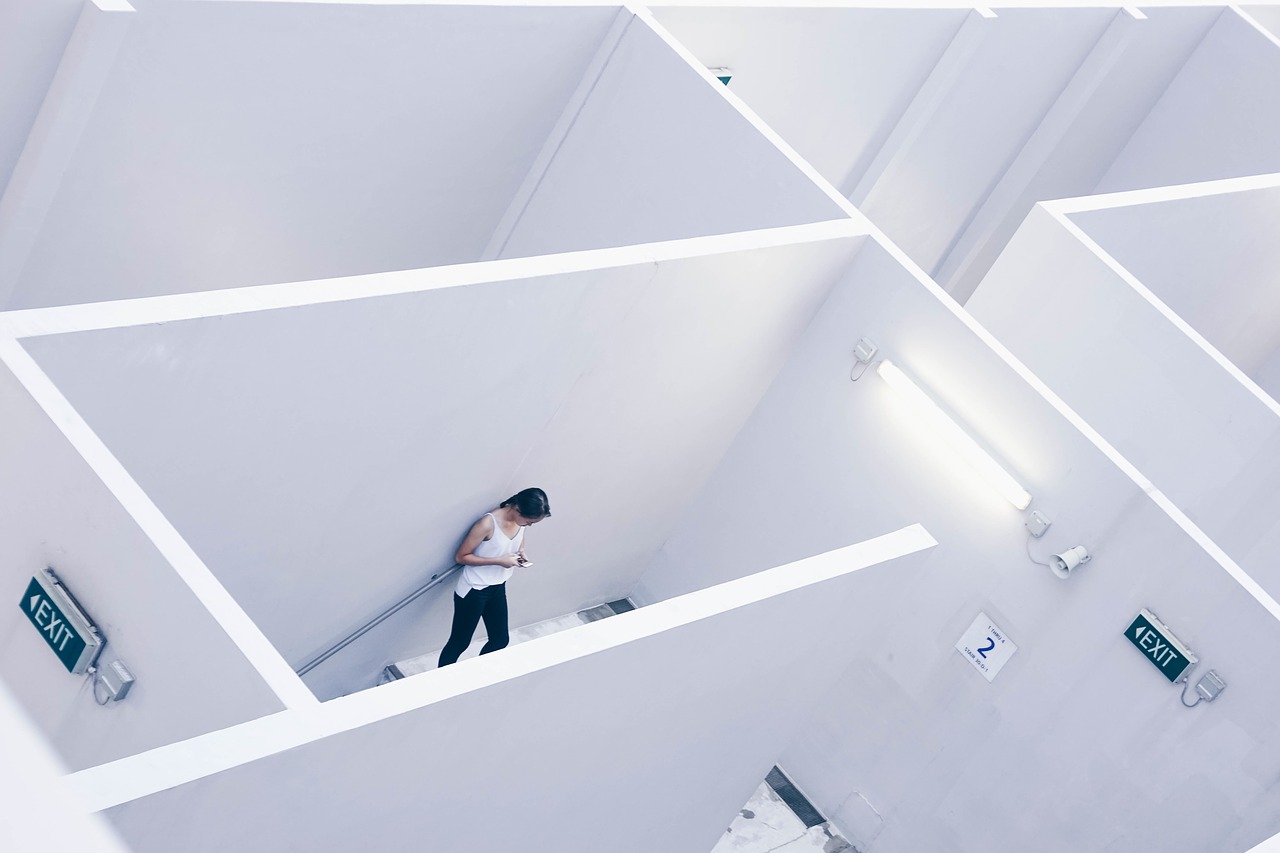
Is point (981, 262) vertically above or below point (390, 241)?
below

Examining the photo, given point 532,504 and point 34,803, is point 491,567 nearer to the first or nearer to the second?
point 532,504

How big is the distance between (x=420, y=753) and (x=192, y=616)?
0.64m

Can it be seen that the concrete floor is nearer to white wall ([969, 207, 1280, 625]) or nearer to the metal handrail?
the metal handrail

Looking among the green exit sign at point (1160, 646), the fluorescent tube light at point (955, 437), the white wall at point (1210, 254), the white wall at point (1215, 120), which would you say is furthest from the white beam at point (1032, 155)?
the green exit sign at point (1160, 646)

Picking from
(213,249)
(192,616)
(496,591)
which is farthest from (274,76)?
(192,616)

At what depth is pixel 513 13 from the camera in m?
6.55

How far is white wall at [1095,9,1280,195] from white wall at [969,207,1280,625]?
11.8 ft

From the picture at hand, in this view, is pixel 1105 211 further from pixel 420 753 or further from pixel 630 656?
pixel 420 753

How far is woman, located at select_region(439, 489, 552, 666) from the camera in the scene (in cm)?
564

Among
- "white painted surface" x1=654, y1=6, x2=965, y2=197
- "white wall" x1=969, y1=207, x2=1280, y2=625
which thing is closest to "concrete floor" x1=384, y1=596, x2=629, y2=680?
"white wall" x1=969, y1=207, x2=1280, y2=625

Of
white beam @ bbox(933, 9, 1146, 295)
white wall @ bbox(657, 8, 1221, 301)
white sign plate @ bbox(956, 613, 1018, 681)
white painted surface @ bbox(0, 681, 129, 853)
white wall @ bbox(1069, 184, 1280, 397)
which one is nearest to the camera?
white painted surface @ bbox(0, 681, 129, 853)

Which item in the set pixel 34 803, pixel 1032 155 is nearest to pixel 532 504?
pixel 34 803

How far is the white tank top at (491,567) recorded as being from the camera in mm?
5719

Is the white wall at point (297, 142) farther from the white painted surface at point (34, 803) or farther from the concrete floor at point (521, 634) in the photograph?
the white painted surface at point (34, 803)
